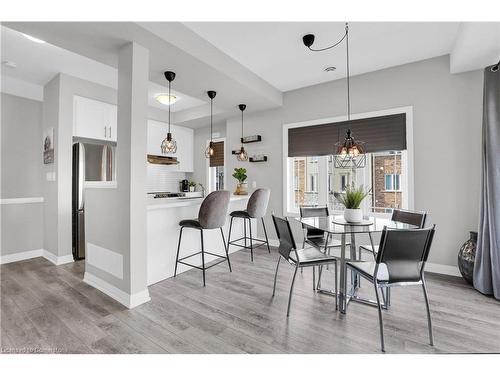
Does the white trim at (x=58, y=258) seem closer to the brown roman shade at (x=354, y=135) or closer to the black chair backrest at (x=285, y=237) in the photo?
the black chair backrest at (x=285, y=237)

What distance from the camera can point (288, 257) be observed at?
7.39 ft

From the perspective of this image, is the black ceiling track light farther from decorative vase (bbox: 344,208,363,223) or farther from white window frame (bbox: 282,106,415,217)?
decorative vase (bbox: 344,208,363,223)

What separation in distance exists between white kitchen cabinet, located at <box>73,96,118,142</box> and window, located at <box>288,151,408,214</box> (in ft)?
10.3

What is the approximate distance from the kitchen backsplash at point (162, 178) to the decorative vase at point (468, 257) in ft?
17.1

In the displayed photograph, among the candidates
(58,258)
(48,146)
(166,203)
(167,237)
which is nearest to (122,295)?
(167,237)

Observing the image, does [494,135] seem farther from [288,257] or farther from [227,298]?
[227,298]

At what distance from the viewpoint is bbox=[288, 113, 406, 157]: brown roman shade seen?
11.1 ft

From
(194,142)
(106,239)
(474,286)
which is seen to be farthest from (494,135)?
(194,142)

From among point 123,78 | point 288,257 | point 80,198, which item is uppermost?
point 123,78

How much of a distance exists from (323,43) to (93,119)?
355 cm

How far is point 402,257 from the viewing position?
173 cm

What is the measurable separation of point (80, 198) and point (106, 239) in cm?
159

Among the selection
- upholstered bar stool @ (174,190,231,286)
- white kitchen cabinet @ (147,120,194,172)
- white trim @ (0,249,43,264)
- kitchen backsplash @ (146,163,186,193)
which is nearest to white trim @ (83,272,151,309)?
upholstered bar stool @ (174,190,231,286)
